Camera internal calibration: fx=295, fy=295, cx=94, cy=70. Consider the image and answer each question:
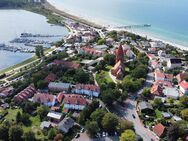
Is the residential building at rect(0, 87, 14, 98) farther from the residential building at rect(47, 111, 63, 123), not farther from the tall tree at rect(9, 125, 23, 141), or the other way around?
the tall tree at rect(9, 125, 23, 141)

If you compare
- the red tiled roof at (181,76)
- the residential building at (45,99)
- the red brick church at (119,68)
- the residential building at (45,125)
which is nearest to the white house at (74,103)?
the residential building at (45,99)

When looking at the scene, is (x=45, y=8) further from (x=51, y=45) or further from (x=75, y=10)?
(x=51, y=45)

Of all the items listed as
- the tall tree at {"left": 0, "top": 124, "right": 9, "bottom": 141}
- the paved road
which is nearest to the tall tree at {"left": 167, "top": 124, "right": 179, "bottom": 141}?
the paved road

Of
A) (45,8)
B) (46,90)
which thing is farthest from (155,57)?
(45,8)

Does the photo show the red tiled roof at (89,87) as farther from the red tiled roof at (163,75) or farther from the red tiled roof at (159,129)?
the red tiled roof at (163,75)

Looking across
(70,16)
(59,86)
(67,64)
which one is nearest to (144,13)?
(70,16)

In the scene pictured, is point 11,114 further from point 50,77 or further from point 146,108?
point 146,108
